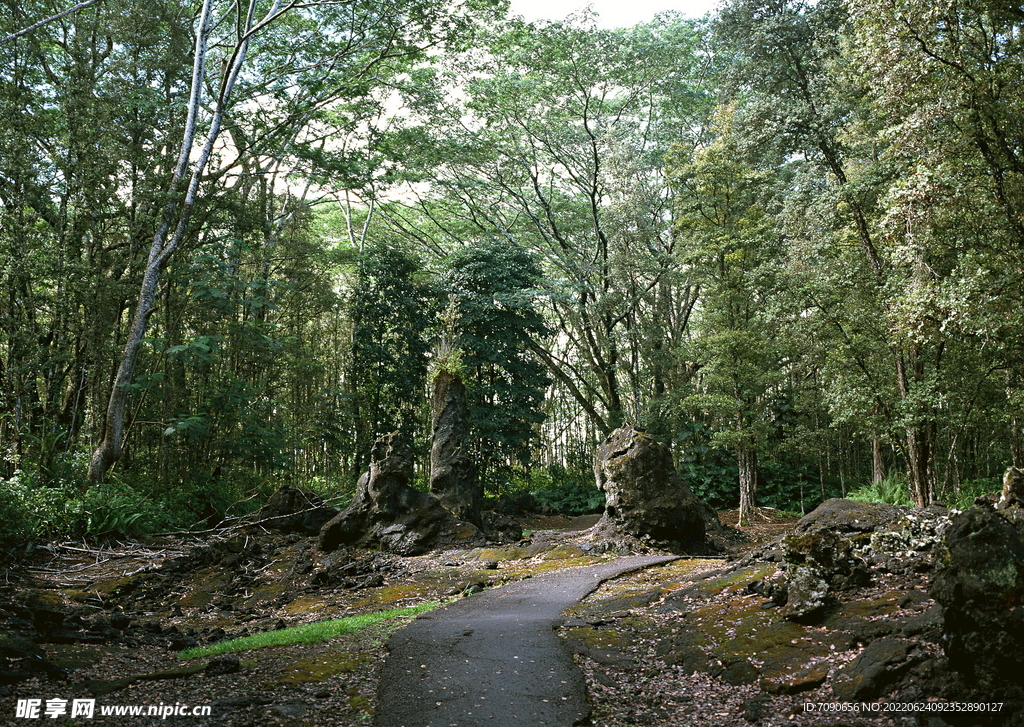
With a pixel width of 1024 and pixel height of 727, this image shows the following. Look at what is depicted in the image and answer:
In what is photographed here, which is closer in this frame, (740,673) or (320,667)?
(740,673)

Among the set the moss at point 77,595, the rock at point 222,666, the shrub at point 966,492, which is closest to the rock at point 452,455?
the moss at point 77,595

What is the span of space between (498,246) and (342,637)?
538 inches

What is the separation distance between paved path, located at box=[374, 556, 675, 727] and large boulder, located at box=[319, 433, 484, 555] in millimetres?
3962

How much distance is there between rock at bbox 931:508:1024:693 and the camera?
298 centimetres

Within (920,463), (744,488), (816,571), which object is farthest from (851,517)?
(744,488)

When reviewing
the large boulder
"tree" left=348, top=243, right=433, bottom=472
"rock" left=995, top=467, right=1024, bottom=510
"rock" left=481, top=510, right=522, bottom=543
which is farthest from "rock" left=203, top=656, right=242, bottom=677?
"tree" left=348, top=243, right=433, bottom=472

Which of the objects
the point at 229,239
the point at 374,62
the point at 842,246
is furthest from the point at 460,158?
the point at 842,246

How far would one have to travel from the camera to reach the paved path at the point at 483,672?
142 inches

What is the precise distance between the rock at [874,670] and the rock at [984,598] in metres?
0.31

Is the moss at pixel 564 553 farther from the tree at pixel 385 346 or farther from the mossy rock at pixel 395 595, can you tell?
the tree at pixel 385 346

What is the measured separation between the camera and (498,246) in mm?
17859

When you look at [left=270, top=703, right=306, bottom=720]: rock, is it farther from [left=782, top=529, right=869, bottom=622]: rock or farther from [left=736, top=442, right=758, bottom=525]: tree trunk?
[left=736, top=442, right=758, bottom=525]: tree trunk

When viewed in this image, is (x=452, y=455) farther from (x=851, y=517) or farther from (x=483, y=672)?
(x=483, y=672)

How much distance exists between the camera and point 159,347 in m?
11.6
